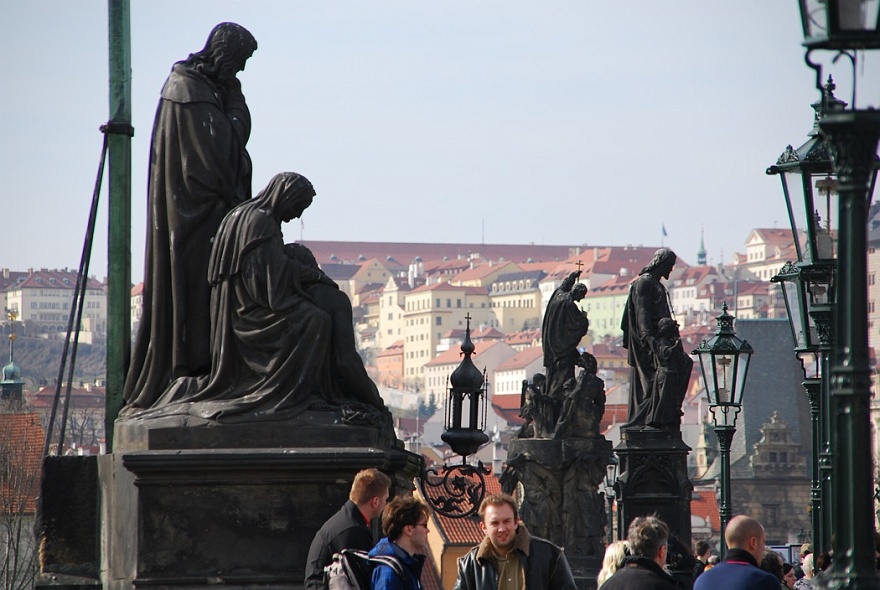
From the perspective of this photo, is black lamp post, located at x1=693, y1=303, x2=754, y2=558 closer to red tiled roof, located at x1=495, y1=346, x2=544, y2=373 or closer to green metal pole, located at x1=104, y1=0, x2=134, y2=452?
green metal pole, located at x1=104, y1=0, x2=134, y2=452

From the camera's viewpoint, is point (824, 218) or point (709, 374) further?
point (709, 374)

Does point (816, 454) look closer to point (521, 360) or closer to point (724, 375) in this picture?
point (724, 375)

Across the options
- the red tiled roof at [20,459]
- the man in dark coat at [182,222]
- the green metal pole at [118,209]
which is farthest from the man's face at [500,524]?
the red tiled roof at [20,459]

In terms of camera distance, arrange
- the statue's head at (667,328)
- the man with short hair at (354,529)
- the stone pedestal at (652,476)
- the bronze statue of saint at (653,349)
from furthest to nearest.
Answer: the stone pedestal at (652,476)
the bronze statue of saint at (653,349)
the statue's head at (667,328)
the man with short hair at (354,529)

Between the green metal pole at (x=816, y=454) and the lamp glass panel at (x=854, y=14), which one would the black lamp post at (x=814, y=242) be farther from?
the lamp glass panel at (x=854, y=14)

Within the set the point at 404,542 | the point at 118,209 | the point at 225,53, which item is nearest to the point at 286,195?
the point at 225,53

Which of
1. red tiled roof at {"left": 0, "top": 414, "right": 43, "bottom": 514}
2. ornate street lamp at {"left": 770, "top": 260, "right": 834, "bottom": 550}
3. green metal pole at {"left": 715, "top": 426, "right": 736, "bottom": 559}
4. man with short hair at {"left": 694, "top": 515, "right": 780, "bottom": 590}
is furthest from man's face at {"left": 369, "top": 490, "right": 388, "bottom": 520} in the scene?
red tiled roof at {"left": 0, "top": 414, "right": 43, "bottom": 514}

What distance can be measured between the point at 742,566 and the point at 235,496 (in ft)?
6.05

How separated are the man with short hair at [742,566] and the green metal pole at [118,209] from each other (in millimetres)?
2476

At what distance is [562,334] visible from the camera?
1888 centimetres

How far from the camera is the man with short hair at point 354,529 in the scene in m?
6.51

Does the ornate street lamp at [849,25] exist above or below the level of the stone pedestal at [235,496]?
above

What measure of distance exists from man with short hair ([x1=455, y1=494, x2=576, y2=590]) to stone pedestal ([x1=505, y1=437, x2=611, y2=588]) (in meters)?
12.6

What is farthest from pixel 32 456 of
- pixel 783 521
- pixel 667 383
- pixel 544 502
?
pixel 783 521
